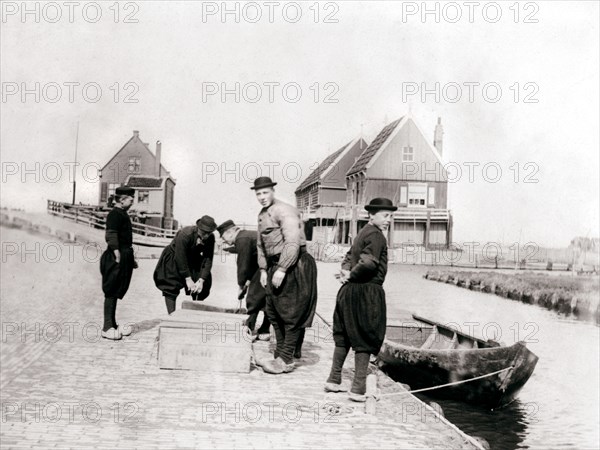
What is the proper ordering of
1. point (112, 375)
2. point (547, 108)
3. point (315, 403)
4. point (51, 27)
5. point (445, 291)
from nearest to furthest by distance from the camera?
point (315, 403) → point (112, 375) → point (51, 27) → point (547, 108) → point (445, 291)

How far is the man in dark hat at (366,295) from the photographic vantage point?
5820 mm

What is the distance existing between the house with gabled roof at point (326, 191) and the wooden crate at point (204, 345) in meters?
27.1

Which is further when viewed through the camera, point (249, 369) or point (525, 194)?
point (525, 194)

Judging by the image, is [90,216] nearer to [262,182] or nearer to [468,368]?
[262,182]

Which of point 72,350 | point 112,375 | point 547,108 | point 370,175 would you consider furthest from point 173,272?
point 370,175

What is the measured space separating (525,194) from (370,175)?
23246mm

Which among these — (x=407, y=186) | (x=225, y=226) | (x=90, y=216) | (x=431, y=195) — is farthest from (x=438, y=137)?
(x=225, y=226)

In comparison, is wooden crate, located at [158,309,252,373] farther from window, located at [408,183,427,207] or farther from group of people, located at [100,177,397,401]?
window, located at [408,183,427,207]

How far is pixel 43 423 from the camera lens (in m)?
4.89

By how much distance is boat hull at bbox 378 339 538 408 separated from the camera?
7.95 m

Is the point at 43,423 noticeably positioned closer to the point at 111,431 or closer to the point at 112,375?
the point at 111,431

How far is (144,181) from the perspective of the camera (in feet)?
42.0

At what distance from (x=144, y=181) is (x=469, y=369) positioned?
25.2ft

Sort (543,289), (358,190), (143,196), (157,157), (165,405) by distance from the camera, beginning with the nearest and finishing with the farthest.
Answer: (165,405)
(157,157)
(143,196)
(543,289)
(358,190)
